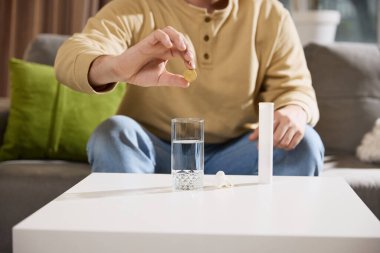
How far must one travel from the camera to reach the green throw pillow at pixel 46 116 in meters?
2.28

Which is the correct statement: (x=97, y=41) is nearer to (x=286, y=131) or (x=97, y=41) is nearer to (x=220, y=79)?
(x=220, y=79)

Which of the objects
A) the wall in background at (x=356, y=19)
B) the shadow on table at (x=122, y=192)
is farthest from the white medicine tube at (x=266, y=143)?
the wall in background at (x=356, y=19)

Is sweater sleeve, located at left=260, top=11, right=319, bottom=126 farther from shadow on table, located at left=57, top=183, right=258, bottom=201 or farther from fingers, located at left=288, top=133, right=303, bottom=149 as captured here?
shadow on table, located at left=57, top=183, right=258, bottom=201

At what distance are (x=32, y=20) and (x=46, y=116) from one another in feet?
4.14

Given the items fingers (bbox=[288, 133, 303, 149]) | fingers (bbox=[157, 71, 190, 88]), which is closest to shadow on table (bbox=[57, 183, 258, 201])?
fingers (bbox=[157, 71, 190, 88])

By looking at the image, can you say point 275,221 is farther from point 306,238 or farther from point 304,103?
point 304,103

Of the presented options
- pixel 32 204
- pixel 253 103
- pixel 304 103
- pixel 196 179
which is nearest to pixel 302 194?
pixel 196 179

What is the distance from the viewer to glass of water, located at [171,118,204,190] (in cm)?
127

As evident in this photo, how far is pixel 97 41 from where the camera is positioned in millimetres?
1765

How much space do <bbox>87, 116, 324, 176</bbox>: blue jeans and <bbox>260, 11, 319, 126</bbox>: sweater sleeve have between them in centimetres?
13

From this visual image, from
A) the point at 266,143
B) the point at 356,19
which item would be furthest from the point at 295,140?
the point at 356,19

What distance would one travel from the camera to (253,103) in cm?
195

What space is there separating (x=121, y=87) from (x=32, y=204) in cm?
61

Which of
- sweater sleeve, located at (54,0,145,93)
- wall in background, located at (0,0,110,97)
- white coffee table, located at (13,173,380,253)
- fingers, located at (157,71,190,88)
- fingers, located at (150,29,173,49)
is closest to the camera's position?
white coffee table, located at (13,173,380,253)
